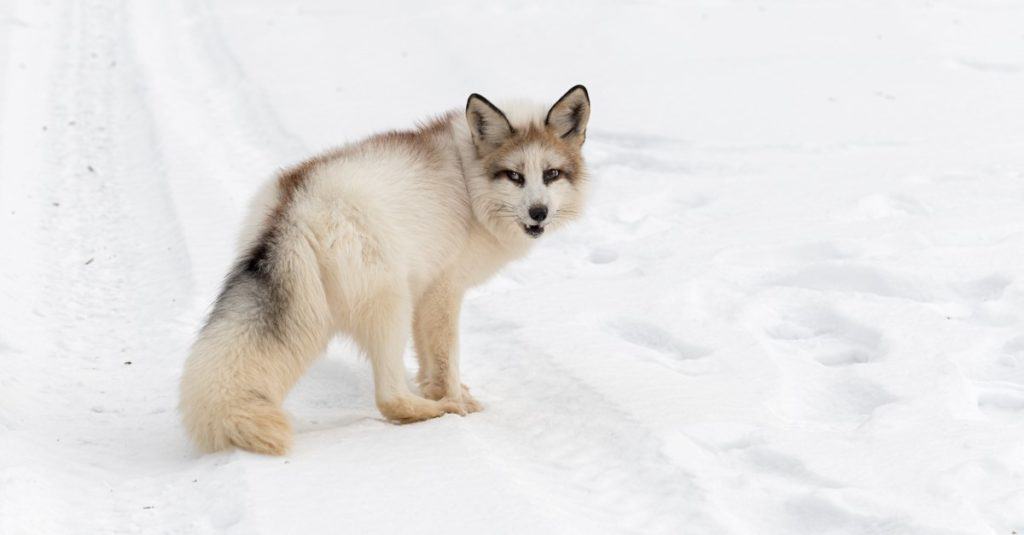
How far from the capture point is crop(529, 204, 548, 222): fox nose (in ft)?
18.3

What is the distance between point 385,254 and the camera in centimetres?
522

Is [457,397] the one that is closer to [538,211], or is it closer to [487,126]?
[538,211]

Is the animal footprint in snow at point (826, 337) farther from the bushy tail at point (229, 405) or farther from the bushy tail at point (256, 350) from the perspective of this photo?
the bushy tail at point (229, 405)

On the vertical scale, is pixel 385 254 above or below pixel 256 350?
→ above

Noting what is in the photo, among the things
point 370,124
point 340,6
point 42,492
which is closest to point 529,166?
point 42,492

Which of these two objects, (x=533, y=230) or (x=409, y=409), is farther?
(x=533, y=230)

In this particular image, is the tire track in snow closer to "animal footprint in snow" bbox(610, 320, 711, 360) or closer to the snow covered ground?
the snow covered ground

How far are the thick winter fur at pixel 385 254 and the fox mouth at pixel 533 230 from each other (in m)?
0.03

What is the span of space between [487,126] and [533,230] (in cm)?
63

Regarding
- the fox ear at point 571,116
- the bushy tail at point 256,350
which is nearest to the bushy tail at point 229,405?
the bushy tail at point 256,350

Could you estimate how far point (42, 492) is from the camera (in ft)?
14.0

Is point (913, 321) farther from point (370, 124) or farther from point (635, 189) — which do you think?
point (370, 124)

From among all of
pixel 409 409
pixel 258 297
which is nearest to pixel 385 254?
pixel 258 297

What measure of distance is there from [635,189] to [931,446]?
15.5 feet
